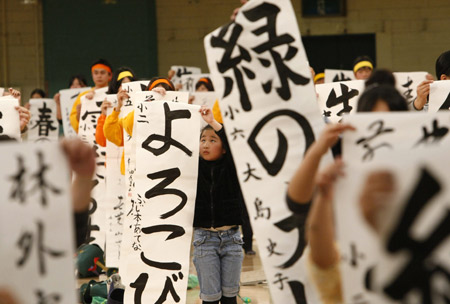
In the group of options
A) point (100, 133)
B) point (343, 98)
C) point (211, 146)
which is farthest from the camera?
point (100, 133)

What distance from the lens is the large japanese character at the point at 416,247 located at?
244 centimetres

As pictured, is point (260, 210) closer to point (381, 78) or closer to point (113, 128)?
point (381, 78)

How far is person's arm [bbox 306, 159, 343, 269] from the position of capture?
2607mm

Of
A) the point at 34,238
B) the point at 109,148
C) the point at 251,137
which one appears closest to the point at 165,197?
the point at 251,137

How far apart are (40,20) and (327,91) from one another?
1095 centimetres

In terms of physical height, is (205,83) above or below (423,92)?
above

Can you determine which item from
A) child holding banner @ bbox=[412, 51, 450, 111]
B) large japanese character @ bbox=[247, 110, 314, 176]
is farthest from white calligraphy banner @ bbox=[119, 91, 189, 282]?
large japanese character @ bbox=[247, 110, 314, 176]

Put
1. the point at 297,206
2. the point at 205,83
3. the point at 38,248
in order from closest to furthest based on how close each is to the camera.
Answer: the point at 38,248
the point at 297,206
the point at 205,83

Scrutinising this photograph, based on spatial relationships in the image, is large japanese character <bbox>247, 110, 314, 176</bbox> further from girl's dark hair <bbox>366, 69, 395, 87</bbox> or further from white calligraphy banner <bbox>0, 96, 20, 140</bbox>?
white calligraphy banner <bbox>0, 96, 20, 140</bbox>

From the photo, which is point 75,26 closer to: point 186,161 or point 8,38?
point 8,38

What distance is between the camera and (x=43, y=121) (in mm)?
10641

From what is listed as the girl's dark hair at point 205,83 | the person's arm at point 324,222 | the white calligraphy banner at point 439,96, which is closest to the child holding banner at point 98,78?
the girl's dark hair at point 205,83

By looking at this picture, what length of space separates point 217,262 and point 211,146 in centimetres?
71

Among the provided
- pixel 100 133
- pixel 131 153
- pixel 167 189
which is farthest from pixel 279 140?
pixel 100 133
